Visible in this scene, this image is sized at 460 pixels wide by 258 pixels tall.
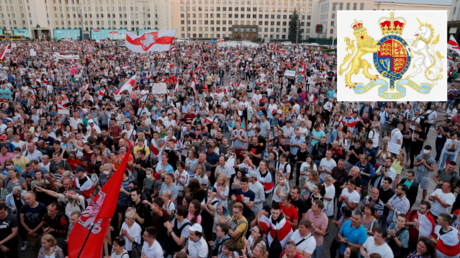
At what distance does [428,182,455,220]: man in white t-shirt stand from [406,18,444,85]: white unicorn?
7.93 feet

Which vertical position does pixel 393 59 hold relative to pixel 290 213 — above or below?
above

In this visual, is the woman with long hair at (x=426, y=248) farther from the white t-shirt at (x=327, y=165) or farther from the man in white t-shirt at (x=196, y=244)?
the man in white t-shirt at (x=196, y=244)

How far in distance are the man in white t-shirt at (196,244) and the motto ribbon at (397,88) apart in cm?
478

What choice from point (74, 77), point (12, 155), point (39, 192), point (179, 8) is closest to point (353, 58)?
point (39, 192)

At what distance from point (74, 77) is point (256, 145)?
55.0 ft

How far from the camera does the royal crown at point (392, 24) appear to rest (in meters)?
6.59

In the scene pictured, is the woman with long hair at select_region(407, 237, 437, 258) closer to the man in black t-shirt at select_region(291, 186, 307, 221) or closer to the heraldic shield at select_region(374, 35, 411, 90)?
the man in black t-shirt at select_region(291, 186, 307, 221)

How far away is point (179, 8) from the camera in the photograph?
110m

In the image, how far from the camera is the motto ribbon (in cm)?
680

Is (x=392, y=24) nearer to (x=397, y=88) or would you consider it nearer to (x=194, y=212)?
(x=397, y=88)

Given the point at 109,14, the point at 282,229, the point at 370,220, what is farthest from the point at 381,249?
the point at 109,14

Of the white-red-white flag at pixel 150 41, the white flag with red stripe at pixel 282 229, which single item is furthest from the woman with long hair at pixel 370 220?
the white-red-white flag at pixel 150 41

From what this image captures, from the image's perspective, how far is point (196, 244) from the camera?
172 inches

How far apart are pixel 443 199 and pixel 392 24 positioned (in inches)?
147
